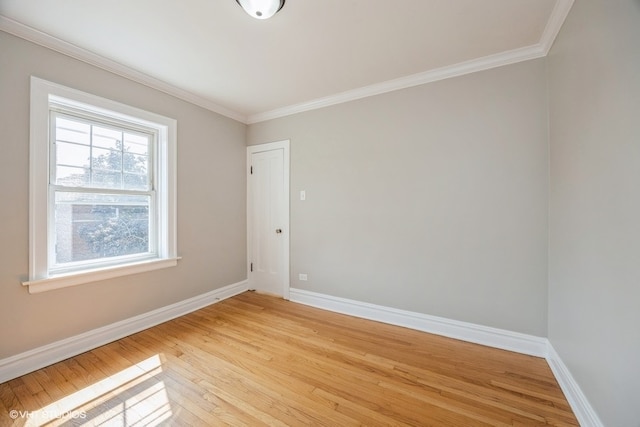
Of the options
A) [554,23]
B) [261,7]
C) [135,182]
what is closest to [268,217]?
[135,182]

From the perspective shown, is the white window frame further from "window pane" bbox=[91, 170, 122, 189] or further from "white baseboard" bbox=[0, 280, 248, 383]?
"white baseboard" bbox=[0, 280, 248, 383]

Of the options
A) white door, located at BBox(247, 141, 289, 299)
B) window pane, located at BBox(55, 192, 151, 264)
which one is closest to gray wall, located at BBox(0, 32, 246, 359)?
white door, located at BBox(247, 141, 289, 299)

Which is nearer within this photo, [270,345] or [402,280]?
[270,345]

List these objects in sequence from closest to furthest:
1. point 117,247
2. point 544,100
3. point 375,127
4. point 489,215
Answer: point 544,100, point 489,215, point 117,247, point 375,127

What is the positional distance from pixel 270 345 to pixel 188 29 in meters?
2.72

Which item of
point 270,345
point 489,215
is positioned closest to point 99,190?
point 270,345

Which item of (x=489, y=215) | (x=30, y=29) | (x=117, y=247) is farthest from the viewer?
(x=117, y=247)

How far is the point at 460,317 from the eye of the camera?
2357 mm

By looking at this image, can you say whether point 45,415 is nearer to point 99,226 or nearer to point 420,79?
point 99,226

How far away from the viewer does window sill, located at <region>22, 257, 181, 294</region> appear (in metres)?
1.92

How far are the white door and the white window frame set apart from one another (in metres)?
1.17

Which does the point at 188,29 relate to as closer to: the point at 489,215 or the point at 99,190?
the point at 99,190

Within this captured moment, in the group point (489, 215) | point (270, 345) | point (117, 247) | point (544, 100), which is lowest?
point (270, 345)

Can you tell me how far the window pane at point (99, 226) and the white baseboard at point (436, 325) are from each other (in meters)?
2.06
